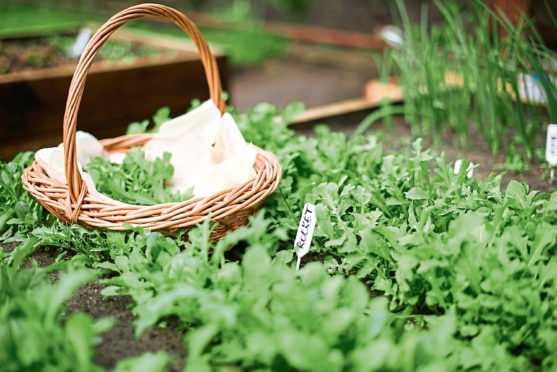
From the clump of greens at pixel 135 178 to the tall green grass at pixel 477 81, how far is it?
3.05 ft

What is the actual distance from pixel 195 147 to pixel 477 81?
859 millimetres

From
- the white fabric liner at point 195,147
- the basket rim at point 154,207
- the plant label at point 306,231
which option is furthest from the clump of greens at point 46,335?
the white fabric liner at point 195,147

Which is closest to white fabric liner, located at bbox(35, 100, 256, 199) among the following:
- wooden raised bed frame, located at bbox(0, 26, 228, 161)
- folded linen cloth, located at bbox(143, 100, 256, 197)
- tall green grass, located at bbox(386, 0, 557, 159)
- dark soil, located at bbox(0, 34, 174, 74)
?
folded linen cloth, located at bbox(143, 100, 256, 197)

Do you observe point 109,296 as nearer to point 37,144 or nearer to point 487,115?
point 487,115

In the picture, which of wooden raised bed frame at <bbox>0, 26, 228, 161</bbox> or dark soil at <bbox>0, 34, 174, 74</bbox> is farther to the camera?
dark soil at <bbox>0, 34, 174, 74</bbox>

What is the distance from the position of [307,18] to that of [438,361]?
594 cm

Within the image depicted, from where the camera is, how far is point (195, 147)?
1361mm

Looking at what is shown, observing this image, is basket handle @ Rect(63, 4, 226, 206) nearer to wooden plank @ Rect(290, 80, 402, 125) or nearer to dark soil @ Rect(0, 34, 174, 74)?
wooden plank @ Rect(290, 80, 402, 125)

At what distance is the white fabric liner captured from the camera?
1.28m

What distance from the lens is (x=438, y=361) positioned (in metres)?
0.64

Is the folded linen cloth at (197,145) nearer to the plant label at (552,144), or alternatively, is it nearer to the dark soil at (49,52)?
the plant label at (552,144)

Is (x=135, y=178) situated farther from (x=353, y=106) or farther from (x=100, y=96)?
(x=100, y=96)

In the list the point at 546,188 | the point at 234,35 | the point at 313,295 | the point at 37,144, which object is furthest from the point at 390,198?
the point at 234,35

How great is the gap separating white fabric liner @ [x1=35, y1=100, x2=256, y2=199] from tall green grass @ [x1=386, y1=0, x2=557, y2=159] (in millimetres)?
748
